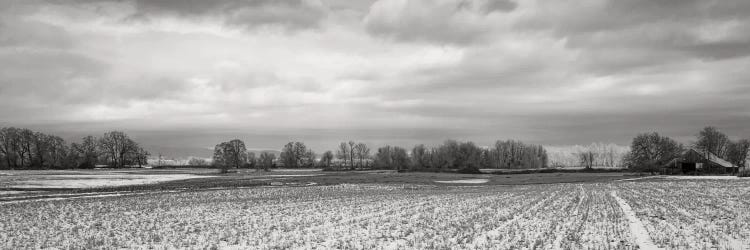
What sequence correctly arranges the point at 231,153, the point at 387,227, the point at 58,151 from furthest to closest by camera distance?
the point at 231,153
the point at 58,151
the point at 387,227

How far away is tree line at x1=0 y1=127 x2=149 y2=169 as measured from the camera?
474ft

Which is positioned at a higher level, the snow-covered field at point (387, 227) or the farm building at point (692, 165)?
the snow-covered field at point (387, 227)

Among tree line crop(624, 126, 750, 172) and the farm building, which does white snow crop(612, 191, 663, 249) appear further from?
tree line crop(624, 126, 750, 172)

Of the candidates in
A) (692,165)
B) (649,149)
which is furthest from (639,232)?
(649,149)

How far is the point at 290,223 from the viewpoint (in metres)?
22.3

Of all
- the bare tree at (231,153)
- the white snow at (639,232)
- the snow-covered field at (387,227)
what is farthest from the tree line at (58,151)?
the white snow at (639,232)

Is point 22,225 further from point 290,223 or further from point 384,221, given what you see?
point 384,221

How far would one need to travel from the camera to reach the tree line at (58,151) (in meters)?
144

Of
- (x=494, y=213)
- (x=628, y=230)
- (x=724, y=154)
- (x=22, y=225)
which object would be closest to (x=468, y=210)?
(x=494, y=213)

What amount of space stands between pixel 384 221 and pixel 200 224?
27.7ft

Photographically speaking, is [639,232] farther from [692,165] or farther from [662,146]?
[662,146]

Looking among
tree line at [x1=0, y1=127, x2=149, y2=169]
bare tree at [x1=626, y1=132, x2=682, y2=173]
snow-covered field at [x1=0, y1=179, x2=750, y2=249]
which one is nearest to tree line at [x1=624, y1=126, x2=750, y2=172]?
bare tree at [x1=626, y1=132, x2=682, y2=173]

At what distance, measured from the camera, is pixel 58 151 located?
6147 inches

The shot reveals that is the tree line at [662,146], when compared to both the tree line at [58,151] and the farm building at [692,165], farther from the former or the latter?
the tree line at [58,151]
